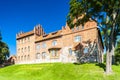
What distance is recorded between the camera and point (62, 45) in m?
43.7

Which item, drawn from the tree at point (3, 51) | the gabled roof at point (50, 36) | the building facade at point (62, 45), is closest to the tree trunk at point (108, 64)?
the building facade at point (62, 45)

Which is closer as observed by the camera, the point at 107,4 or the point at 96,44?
the point at 107,4

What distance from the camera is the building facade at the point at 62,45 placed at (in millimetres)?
37875

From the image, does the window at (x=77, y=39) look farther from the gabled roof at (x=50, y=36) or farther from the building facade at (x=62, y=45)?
the gabled roof at (x=50, y=36)

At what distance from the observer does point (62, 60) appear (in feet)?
142

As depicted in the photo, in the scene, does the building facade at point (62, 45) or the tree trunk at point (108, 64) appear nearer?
the tree trunk at point (108, 64)

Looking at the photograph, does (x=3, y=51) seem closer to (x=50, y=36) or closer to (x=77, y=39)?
(x=50, y=36)

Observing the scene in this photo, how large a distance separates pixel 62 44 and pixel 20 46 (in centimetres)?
1876

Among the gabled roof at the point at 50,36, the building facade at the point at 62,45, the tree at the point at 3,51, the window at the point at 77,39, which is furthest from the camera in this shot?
the tree at the point at 3,51

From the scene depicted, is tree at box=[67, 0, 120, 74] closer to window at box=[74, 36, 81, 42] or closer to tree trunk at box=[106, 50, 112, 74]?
tree trunk at box=[106, 50, 112, 74]

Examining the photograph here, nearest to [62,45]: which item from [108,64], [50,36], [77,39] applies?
[77,39]

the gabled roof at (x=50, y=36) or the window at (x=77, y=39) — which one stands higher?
the gabled roof at (x=50, y=36)

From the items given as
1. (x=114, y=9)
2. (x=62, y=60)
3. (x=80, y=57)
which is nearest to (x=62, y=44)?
(x=62, y=60)

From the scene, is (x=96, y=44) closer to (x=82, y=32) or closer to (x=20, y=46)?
(x=82, y=32)
